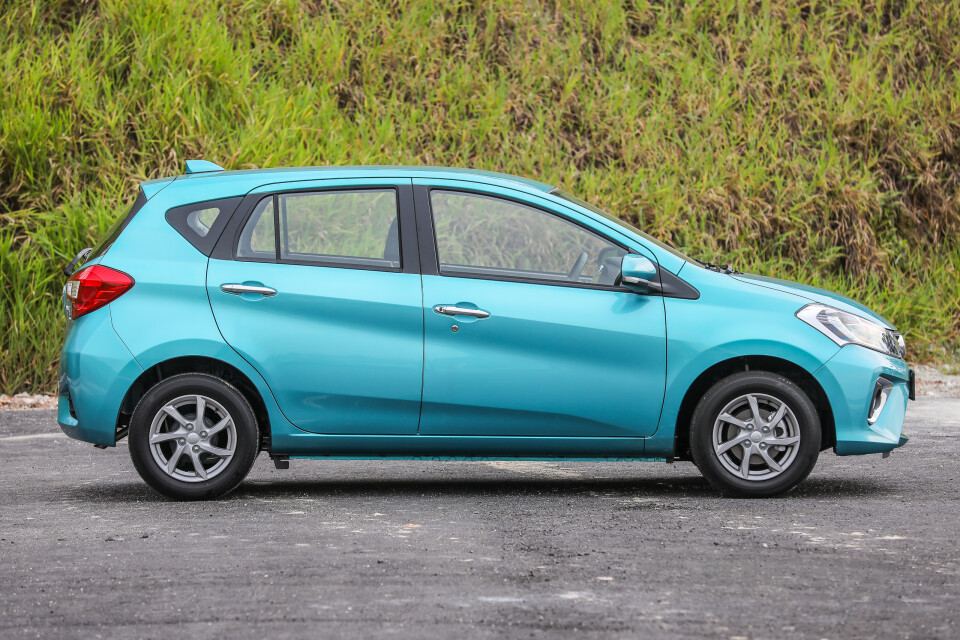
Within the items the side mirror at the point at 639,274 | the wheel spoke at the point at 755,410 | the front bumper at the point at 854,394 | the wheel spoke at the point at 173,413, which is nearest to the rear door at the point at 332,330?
the wheel spoke at the point at 173,413

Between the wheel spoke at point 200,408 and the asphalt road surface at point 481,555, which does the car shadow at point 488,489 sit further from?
the wheel spoke at point 200,408

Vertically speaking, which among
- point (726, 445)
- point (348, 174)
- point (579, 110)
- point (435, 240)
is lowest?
point (726, 445)

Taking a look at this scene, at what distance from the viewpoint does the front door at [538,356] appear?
6.76 meters

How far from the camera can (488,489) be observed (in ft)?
24.4

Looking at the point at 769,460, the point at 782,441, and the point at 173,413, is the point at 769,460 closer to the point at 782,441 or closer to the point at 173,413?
the point at 782,441

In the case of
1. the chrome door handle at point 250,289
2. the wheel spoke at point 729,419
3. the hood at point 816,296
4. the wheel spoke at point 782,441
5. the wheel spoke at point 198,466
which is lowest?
the wheel spoke at point 198,466

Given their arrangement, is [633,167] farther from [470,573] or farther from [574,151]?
[470,573]

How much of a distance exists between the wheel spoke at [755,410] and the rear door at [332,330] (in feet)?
5.75

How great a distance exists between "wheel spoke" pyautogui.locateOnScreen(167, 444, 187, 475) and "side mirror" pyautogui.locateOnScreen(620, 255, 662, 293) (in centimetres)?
251

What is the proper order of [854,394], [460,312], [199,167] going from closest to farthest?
1. [460,312]
2. [854,394]
3. [199,167]

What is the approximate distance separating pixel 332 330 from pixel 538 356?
3.60 ft

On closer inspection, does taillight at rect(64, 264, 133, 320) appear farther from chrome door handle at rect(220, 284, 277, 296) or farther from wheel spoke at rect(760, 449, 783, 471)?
wheel spoke at rect(760, 449, 783, 471)

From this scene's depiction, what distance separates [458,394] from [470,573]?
5.59 feet

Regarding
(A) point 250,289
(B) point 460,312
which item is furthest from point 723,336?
(A) point 250,289
